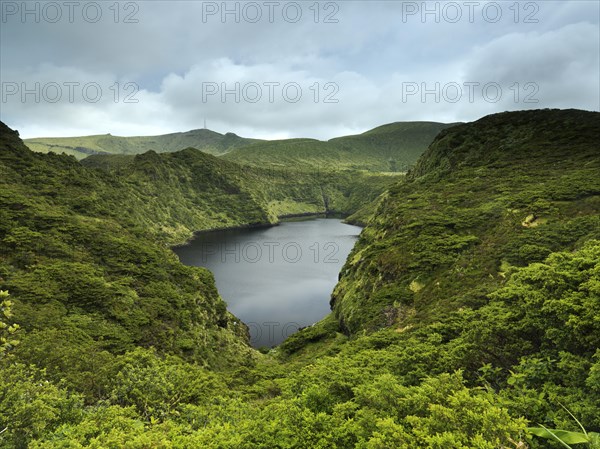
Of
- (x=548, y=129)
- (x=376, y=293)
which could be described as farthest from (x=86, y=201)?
(x=548, y=129)

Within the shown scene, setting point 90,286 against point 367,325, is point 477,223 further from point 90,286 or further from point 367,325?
point 90,286

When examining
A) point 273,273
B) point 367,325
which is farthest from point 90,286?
point 273,273

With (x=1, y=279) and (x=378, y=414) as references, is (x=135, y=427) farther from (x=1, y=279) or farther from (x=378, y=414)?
(x=1, y=279)

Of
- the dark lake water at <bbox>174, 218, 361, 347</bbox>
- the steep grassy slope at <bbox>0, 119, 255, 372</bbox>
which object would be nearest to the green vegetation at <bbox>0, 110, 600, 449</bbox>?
the steep grassy slope at <bbox>0, 119, 255, 372</bbox>

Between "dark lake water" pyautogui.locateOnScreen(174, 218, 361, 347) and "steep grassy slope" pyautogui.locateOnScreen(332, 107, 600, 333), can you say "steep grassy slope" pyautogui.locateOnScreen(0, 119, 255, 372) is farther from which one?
"steep grassy slope" pyautogui.locateOnScreen(332, 107, 600, 333)

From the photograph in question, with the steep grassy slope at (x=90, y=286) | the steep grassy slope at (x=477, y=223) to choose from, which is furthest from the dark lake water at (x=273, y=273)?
the steep grassy slope at (x=477, y=223)

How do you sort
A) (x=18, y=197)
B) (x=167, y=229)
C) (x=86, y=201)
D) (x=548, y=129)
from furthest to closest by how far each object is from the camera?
(x=167, y=229)
(x=548, y=129)
(x=86, y=201)
(x=18, y=197)
